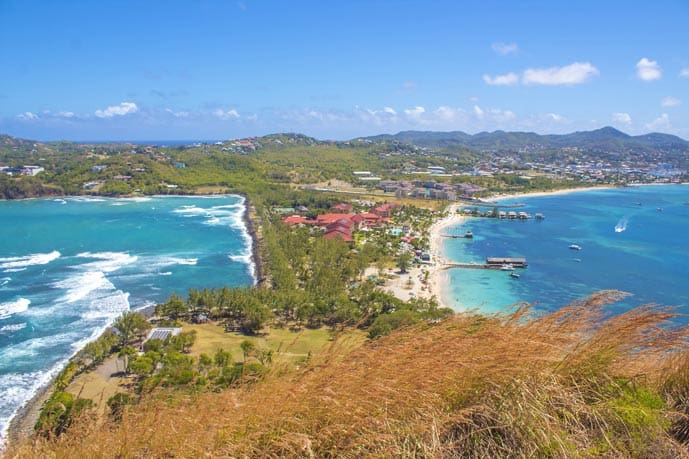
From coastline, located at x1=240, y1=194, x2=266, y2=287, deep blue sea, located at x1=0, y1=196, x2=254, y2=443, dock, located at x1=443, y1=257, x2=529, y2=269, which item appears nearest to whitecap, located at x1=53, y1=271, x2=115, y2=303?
deep blue sea, located at x1=0, y1=196, x2=254, y2=443

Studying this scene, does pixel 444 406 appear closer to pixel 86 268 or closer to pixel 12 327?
pixel 12 327

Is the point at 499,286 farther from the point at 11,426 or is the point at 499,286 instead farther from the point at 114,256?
the point at 114,256

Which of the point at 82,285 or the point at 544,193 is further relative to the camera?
the point at 544,193

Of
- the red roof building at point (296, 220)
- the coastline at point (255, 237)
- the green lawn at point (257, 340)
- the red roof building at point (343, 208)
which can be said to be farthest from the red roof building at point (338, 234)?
the green lawn at point (257, 340)

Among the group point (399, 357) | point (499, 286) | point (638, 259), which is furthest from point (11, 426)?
point (638, 259)

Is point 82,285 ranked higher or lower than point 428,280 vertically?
higher

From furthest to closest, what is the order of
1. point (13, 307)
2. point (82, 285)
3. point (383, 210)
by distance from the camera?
point (383, 210), point (82, 285), point (13, 307)

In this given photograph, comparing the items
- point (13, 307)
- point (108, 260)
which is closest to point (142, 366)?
point (13, 307)
